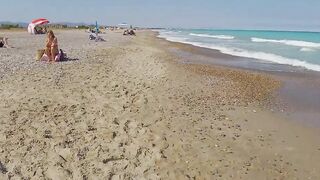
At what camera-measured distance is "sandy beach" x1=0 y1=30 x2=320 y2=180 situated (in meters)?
6.11

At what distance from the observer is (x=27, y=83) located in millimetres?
10742

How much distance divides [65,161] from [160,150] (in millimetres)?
1603

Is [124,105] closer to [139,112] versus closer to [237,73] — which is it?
[139,112]

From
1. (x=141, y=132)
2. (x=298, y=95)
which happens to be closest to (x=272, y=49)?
(x=298, y=95)

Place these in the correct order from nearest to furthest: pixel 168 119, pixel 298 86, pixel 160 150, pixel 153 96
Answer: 1. pixel 160 150
2. pixel 168 119
3. pixel 153 96
4. pixel 298 86

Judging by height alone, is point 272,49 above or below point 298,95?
below

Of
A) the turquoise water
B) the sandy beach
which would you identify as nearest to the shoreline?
the sandy beach

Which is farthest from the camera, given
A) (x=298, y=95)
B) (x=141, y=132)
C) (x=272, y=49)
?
(x=272, y=49)

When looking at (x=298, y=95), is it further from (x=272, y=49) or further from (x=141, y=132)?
(x=272, y=49)

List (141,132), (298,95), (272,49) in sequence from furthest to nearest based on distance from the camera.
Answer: (272,49), (298,95), (141,132)

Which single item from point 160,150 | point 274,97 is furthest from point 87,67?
point 160,150

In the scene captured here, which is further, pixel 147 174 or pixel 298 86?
pixel 298 86

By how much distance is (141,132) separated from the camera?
7.62 meters

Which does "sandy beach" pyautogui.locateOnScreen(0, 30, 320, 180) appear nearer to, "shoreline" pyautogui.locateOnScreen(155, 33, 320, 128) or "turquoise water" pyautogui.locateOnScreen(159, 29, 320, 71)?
"shoreline" pyautogui.locateOnScreen(155, 33, 320, 128)
